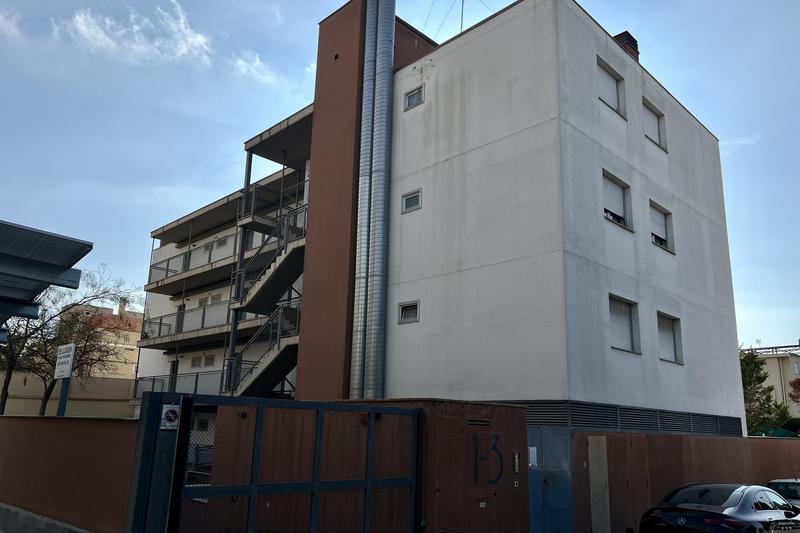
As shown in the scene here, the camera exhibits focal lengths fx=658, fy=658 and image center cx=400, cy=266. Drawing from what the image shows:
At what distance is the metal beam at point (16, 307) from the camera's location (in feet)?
48.9

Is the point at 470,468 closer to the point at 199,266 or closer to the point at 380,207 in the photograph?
the point at 380,207

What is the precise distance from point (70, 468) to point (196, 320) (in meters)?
18.7

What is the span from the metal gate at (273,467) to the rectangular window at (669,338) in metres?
11.6

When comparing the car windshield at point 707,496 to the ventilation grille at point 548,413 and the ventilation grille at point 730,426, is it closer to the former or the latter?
the ventilation grille at point 548,413

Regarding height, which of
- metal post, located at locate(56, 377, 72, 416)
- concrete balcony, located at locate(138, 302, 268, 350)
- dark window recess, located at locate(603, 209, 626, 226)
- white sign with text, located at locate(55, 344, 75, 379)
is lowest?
metal post, located at locate(56, 377, 72, 416)

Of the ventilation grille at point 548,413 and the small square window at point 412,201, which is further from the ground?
the small square window at point 412,201

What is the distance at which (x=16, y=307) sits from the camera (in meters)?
15.0

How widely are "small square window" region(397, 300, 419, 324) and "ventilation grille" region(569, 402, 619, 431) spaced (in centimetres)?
505

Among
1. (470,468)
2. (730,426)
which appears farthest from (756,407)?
(470,468)

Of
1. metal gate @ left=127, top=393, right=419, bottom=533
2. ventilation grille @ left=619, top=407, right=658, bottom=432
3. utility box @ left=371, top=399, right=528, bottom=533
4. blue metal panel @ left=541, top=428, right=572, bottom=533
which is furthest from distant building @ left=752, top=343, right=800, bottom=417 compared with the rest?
metal gate @ left=127, top=393, right=419, bottom=533

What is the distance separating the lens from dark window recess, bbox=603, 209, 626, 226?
17.1m

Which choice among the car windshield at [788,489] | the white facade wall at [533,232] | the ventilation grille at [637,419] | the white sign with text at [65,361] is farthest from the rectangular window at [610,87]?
the white sign with text at [65,361]

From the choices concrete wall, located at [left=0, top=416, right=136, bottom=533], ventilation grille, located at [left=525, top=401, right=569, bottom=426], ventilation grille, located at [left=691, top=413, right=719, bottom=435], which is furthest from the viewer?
ventilation grille, located at [left=691, top=413, right=719, bottom=435]

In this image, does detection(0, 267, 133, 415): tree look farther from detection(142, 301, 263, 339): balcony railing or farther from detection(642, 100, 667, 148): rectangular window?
detection(642, 100, 667, 148): rectangular window
